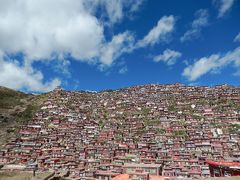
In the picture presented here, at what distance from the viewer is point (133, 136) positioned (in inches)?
3930

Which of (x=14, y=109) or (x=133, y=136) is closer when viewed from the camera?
(x=133, y=136)

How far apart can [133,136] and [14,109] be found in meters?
51.1

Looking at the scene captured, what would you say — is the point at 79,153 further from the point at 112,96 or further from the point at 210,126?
the point at 112,96

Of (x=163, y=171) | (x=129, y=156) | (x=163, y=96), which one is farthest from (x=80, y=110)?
(x=163, y=171)

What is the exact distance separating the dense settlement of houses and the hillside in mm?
3503

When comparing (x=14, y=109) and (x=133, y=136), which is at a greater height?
(x=14, y=109)

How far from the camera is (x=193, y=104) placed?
12600 cm

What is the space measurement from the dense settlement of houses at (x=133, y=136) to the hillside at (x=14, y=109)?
11.5 ft

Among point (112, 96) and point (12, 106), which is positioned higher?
point (112, 96)

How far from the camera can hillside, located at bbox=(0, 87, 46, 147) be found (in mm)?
103625

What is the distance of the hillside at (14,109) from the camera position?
340 ft

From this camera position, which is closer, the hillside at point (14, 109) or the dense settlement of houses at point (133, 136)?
the dense settlement of houses at point (133, 136)

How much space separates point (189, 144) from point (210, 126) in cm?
1499

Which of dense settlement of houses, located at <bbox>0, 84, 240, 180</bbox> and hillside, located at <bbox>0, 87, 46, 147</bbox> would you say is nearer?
dense settlement of houses, located at <bbox>0, 84, 240, 180</bbox>
